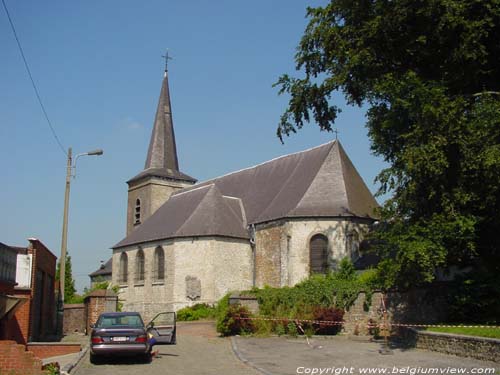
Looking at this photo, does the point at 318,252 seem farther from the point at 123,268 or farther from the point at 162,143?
the point at 162,143

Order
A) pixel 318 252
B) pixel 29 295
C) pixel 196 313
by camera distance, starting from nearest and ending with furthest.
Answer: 1. pixel 29 295
2. pixel 196 313
3. pixel 318 252

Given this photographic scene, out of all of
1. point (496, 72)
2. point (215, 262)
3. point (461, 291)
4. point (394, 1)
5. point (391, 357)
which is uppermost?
point (394, 1)

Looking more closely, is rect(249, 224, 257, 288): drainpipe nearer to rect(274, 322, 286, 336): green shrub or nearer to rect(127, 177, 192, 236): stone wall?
rect(274, 322, 286, 336): green shrub

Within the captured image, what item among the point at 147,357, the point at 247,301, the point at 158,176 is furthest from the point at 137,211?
A: the point at 147,357

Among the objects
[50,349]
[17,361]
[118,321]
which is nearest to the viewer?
[17,361]

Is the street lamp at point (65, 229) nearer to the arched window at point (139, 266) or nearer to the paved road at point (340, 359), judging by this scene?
the paved road at point (340, 359)

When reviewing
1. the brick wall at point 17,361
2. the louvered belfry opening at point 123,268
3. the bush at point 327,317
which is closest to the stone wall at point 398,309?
the bush at point 327,317

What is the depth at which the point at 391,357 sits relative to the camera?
13859 mm

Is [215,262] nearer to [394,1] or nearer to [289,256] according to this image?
[289,256]

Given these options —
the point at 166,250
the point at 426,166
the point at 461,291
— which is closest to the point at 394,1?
the point at 426,166

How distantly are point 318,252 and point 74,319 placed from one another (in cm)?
1366

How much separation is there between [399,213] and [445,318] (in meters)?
4.23

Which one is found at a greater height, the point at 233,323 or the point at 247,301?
the point at 247,301

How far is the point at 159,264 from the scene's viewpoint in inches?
1407
